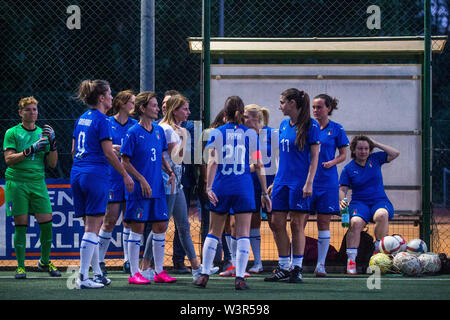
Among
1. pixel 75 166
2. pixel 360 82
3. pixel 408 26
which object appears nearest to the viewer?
pixel 75 166

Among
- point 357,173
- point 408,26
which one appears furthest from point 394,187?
point 408,26

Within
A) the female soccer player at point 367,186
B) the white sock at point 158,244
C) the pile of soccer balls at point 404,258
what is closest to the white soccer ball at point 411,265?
the pile of soccer balls at point 404,258

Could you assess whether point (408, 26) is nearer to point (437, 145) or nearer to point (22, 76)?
point (437, 145)

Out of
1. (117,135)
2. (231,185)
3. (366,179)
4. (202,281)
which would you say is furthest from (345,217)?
(117,135)

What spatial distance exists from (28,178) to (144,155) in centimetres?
176

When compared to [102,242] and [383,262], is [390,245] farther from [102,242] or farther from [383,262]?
[102,242]

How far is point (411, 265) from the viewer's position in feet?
25.6

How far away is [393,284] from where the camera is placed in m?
7.19

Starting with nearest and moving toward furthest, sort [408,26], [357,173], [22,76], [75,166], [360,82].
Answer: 1. [75,166]
2. [357,173]
3. [360,82]
4. [22,76]
5. [408,26]

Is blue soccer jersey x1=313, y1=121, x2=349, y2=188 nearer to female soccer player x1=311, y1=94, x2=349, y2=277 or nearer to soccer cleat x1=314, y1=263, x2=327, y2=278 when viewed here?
female soccer player x1=311, y1=94, x2=349, y2=277

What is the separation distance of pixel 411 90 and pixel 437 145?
15816mm

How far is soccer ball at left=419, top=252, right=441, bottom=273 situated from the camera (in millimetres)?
7863

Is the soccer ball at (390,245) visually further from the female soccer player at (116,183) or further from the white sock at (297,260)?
the female soccer player at (116,183)

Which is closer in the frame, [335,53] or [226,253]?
[226,253]
